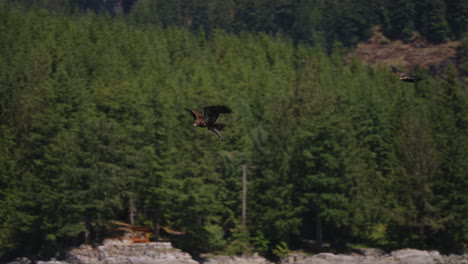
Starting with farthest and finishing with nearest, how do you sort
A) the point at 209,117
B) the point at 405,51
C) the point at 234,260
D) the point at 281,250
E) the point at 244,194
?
the point at 405,51 → the point at 244,194 → the point at 281,250 → the point at 234,260 → the point at 209,117

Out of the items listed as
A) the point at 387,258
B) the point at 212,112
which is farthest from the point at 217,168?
the point at 212,112

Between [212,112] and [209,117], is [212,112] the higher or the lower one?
the higher one

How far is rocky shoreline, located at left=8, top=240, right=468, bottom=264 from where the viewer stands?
51781 millimetres

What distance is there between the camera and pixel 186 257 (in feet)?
173

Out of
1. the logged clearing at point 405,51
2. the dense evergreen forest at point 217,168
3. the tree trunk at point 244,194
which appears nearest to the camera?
the dense evergreen forest at point 217,168

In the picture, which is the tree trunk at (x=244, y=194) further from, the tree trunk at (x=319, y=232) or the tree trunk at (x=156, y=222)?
the tree trunk at (x=156, y=222)

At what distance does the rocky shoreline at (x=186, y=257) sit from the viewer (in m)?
51.8

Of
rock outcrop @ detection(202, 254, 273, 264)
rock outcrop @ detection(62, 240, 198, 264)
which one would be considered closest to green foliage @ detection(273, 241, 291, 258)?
rock outcrop @ detection(202, 254, 273, 264)

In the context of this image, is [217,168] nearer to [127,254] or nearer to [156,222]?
[156,222]

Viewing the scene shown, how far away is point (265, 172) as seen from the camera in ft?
187

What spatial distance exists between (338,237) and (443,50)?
110347 mm

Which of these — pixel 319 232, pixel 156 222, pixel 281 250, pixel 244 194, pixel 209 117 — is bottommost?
pixel 281 250

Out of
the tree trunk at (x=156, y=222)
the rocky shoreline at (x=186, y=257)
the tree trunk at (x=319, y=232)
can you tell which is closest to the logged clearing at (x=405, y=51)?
the tree trunk at (x=319, y=232)

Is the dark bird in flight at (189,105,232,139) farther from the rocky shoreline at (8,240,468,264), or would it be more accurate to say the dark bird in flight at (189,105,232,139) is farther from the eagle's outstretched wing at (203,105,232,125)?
the rocky shoreline at (8,240,468,264)
